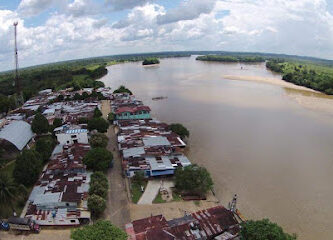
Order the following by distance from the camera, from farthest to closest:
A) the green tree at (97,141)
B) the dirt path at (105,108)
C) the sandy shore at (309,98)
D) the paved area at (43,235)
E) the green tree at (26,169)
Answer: the sandy shore at (309,98), the dirt path at (105,108), the green tree at (97,141), the green tree at (26,169), the paved area at (43,235)

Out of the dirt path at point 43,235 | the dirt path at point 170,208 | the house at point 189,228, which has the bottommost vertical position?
the dirt path at point 170,208

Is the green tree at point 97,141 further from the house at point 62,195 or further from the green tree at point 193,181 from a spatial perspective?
the green tree at point 193,181

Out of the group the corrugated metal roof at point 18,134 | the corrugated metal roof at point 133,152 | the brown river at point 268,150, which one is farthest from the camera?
the corrugated metal roof at point 18,134

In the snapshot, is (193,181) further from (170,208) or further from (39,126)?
(39,126)

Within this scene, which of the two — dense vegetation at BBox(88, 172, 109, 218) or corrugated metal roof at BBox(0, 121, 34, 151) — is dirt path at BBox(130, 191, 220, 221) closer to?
dense vegetation at BBox(88, 172, 109, 218)

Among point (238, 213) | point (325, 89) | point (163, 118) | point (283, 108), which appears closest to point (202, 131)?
point (163, 118)

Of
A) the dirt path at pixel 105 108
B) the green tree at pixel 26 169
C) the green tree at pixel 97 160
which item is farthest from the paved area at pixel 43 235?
the dirt path at pixel 105 108

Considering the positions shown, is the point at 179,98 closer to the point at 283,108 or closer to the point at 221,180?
the point at 283,108
